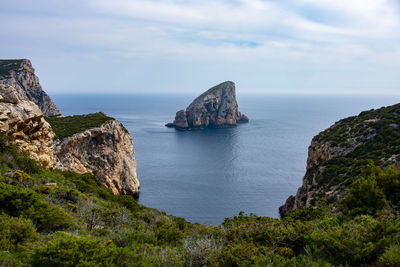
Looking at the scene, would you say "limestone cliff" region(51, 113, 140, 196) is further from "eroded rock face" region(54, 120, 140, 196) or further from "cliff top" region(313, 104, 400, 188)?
"cliff top" region(313, 104, 400, 188)

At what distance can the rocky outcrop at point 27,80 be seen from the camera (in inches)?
2938

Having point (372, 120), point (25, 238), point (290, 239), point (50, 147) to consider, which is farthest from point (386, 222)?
point (372, 120)

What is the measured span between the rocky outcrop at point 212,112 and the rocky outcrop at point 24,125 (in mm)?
100925

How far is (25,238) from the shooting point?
26.2ft

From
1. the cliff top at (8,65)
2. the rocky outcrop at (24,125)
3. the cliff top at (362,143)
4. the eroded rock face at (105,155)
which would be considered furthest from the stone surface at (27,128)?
the cliff top at (8,65)

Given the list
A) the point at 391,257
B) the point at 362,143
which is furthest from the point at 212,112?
the point at 391,257

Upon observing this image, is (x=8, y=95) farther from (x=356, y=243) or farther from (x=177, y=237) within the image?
(x=356, y=243)

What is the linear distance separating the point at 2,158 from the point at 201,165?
53641 mm

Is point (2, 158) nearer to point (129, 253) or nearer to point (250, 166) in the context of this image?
point (129, 253)

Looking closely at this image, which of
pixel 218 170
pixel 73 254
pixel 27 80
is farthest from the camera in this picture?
pixel 27 80

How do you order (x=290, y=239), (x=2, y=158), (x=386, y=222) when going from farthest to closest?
(x=2, y=158)
(x=290, y=239)
(x=386, y=222)

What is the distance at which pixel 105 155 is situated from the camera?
136 feet

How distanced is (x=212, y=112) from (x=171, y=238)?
4756 inches

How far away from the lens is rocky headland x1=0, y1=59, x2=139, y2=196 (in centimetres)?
1705
